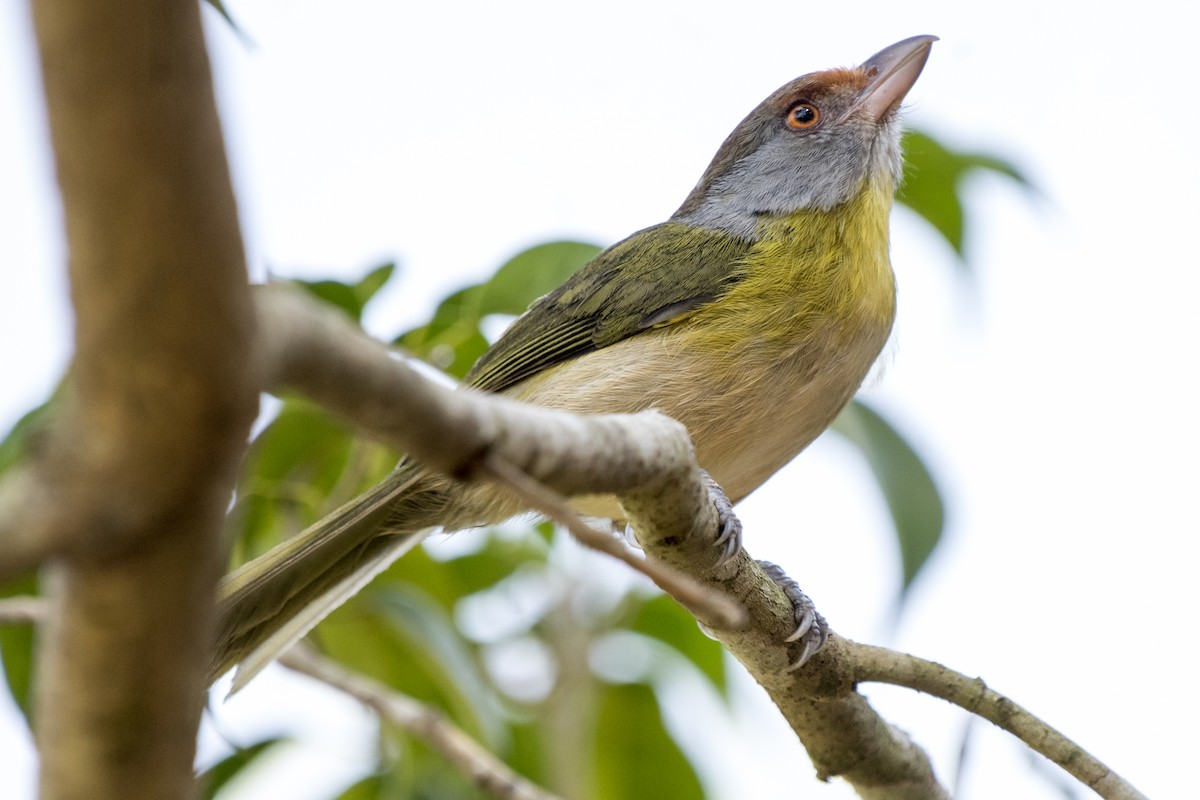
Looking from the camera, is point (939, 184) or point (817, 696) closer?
point (817, 696)

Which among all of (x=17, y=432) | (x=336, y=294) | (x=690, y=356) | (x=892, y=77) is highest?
(x=892, y=77)

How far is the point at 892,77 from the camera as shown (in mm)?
4328

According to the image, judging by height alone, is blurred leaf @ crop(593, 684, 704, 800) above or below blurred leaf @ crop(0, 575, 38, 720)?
below

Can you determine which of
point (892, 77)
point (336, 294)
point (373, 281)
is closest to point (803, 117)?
point (892, 77)

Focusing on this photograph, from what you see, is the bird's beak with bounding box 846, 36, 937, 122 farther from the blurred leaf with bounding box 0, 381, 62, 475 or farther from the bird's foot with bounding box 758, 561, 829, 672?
the blurred leaf with bounding box 0, 381, 62, 475

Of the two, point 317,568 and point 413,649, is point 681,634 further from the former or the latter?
point 317,568

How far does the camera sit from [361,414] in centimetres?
116

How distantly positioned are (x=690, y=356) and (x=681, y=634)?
1320mm

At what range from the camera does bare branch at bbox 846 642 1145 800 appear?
242 cm

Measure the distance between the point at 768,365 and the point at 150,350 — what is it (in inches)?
99.4

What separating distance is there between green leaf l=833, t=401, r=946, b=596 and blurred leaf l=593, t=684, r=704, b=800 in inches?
51.7

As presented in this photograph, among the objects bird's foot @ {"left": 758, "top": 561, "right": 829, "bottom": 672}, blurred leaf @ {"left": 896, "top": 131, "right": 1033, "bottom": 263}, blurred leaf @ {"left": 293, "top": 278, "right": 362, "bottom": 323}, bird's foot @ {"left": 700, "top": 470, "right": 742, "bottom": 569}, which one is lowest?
bird's foot @ {"left": 758, "top": 561, "right": 829, "bottom": 672}

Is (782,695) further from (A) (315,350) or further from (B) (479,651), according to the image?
(A) (315,350)

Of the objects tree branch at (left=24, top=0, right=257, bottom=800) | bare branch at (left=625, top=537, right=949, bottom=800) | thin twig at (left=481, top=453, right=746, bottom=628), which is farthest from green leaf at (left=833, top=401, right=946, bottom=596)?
tree branch at (left=24, top=0, right=257, bottom=800)
